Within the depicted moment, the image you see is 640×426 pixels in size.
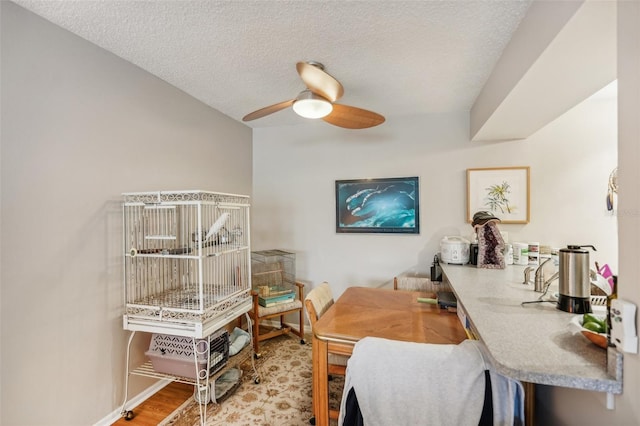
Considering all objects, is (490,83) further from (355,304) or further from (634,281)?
(355,304)

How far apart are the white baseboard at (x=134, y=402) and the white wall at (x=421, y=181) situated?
164 centimetres

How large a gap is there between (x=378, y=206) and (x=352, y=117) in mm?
1223

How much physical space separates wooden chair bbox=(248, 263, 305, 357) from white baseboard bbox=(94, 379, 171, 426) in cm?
81

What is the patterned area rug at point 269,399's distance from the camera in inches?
71.9

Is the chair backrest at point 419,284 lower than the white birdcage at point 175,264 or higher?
lower

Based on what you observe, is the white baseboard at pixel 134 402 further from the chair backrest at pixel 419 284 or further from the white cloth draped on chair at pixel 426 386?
the chair backrest at pixel 419 284

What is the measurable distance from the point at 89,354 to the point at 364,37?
2561 millimetres

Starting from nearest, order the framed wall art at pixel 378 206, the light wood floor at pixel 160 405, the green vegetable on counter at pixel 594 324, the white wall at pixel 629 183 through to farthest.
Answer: the white wall at pixel 629 183, the green vegetable on counter at pixel 594 324, the light wood floor at pixel 160 405, the framed wall art at pixel 378 206

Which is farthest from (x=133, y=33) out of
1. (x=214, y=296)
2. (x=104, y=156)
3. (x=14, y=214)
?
(x=214, y=296)

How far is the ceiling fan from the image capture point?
1.56 m

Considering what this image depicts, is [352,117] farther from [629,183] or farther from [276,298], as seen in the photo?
[276,298]

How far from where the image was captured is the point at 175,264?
2.27m

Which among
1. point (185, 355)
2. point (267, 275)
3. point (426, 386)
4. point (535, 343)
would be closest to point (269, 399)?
point (185, 355)

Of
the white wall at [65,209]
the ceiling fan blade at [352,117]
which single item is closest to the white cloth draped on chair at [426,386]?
the ceiling fan blade at [352,117]
